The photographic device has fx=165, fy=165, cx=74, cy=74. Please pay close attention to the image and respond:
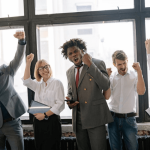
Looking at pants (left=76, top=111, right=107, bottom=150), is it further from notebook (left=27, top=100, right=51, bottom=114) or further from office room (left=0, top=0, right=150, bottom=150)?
notebook (left=27, top=100, right=51, bottom=114)

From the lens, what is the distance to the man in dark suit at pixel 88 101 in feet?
5.41

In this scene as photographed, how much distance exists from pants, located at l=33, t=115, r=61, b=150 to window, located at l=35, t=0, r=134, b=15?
160 cm

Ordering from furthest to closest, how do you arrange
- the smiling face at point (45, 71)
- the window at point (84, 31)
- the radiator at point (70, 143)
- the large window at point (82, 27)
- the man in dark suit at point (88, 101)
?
1. the window at point (84, 31)
2. the large window at point (82, 27)
3. the radiator at point (70, 143)
4. the smiling face at point (45, 71)
5. the man in dark suit at point (88, 101)

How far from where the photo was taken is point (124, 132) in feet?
5.82

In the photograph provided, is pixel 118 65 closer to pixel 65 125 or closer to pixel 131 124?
pixel 131 124

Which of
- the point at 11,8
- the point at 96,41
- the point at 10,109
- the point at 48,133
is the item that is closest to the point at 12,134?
the point at 10,109

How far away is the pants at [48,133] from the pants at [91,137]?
26 cm

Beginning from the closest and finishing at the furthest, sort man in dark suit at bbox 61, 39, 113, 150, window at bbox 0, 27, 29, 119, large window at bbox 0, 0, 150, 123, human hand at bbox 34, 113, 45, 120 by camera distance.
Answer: man in dark suit at bbox 61, 39, 113, 150 → human hand at bbox 34, 113, 45, 120 → large window at bbox 0, 0, 150, 123 → window at bbox 0, 27, 29, 119

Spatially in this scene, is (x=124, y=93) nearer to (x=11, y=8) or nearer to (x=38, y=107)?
(x=38, y=107)

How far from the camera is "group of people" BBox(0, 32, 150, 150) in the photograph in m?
1.70

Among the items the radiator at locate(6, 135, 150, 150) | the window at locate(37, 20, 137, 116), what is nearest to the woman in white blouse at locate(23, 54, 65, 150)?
the radiator at locate(6, 135, 150, 150)

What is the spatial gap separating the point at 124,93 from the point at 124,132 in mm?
421

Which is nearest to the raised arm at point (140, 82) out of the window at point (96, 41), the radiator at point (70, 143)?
the window at point (96, 41)

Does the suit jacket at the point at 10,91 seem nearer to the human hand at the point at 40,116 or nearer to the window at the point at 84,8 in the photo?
the human hand at the point at 40,116
